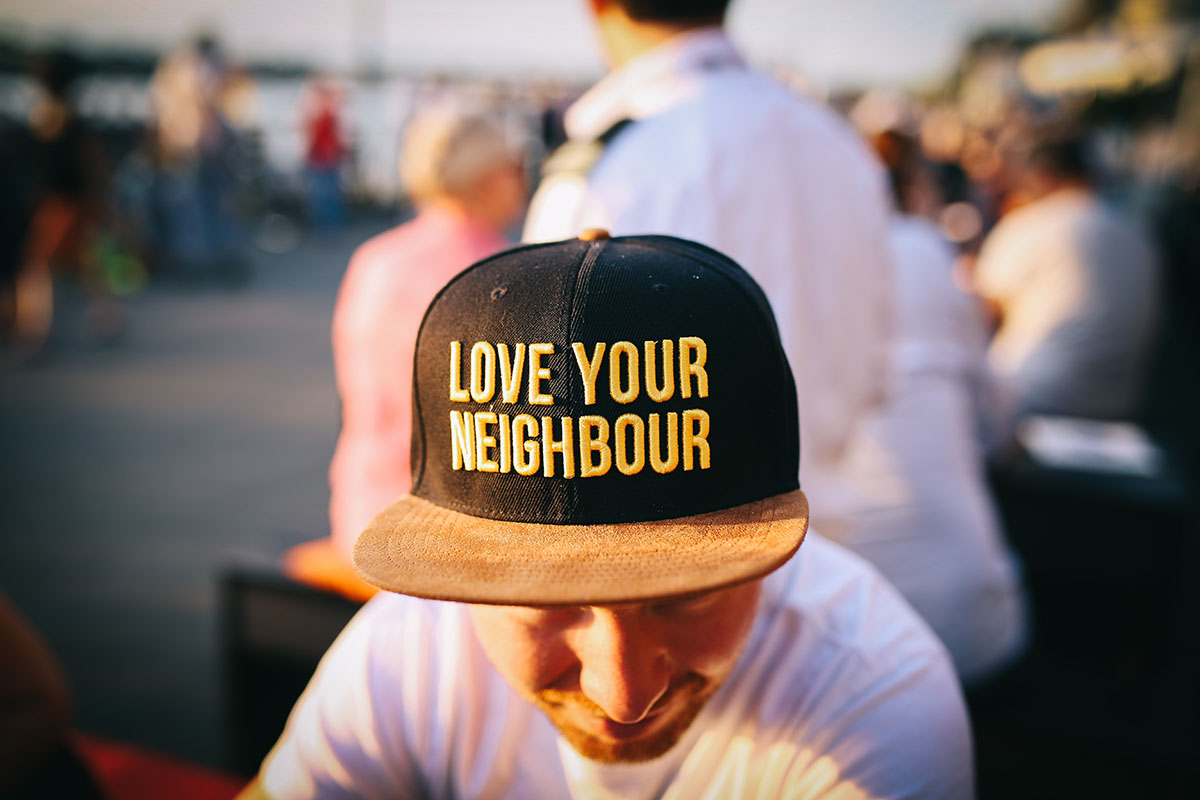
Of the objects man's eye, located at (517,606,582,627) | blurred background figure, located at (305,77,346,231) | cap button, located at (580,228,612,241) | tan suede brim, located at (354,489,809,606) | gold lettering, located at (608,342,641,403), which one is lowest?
man's eye, located at (517,606,582,627)

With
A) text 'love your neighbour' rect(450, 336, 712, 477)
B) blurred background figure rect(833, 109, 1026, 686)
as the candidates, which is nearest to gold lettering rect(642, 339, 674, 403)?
text 'love your neighbour' rect(450, 336, 712, 477)

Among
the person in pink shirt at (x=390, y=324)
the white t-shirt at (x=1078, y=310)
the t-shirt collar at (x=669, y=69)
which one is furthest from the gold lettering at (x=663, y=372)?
the white t-shirt at (x=1078, y=310)

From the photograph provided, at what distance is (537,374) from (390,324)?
1837mm

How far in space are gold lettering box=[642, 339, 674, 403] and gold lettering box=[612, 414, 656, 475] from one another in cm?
3

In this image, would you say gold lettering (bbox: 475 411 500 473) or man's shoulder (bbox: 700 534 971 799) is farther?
man's shoulder (bbox: 700 534 971 799)

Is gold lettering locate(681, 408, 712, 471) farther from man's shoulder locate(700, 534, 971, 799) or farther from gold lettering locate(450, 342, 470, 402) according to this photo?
man's shoulder locate(700, 534, 971, 799)

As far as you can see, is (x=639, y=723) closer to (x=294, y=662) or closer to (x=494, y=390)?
(x=494, y=390)

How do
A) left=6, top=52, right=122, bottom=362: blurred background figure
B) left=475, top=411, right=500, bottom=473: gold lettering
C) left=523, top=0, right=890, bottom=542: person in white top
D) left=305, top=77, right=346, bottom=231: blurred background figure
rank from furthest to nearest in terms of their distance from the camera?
1. left=305, top=77, right=346, bottom=231: blurred background figure
2. left=6, top=52, right=122, bottom=362: blurred background figure
3. left=523, top=0, right=890, bottom=542: person in white top
4. left=475, top=411, right=500, bottom=473: gold lettering

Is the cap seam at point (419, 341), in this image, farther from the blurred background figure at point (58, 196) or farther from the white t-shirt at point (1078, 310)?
the blurred background figure at point (58, 196)

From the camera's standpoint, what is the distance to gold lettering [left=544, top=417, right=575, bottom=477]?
852 millimetres

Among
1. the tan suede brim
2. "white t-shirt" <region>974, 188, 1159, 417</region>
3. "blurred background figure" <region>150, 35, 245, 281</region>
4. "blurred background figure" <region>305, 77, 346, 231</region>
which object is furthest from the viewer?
"blurred background figure" <region>305, 77, 346, 231</region>

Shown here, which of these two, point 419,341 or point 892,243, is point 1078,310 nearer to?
point 892,243

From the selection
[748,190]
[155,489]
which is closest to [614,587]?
[748,190]

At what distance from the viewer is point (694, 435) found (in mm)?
866
